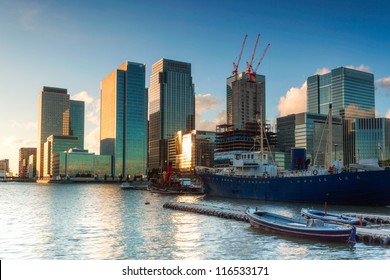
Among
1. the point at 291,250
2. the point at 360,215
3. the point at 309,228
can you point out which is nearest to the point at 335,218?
the point at 360,215

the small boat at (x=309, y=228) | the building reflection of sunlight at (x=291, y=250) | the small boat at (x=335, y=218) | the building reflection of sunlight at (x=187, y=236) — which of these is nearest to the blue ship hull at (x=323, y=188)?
the small boat at (x=335, y=218)

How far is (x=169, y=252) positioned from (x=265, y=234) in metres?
13.7

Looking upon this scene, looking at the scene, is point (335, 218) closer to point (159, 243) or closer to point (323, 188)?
point (159, 243)

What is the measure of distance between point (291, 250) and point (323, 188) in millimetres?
49982

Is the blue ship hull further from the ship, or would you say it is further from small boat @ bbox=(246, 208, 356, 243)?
small boat @ bbox=(246, 208, 356, 243)

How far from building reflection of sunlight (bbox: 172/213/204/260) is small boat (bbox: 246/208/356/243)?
292 inches

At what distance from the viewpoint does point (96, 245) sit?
136 ft

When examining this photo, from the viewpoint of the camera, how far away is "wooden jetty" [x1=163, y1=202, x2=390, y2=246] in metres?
41.1

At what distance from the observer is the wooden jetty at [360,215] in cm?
4112

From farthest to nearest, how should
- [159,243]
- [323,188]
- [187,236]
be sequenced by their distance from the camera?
[323,188] < [187,236] < [159,243]

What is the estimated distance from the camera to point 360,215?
58.5 meters

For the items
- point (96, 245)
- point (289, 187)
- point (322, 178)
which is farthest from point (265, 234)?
point (289, 187)

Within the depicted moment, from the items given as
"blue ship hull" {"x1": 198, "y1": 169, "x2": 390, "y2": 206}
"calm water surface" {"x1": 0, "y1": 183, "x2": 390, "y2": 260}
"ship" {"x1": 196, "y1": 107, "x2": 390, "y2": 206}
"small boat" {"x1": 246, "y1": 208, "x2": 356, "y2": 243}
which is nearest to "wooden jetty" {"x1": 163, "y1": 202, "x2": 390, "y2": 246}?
"calm water surface" {"x1": 0, "y1": 183, "x2": 390, "y2": 260}

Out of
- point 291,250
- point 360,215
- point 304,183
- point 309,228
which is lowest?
point 291,250
